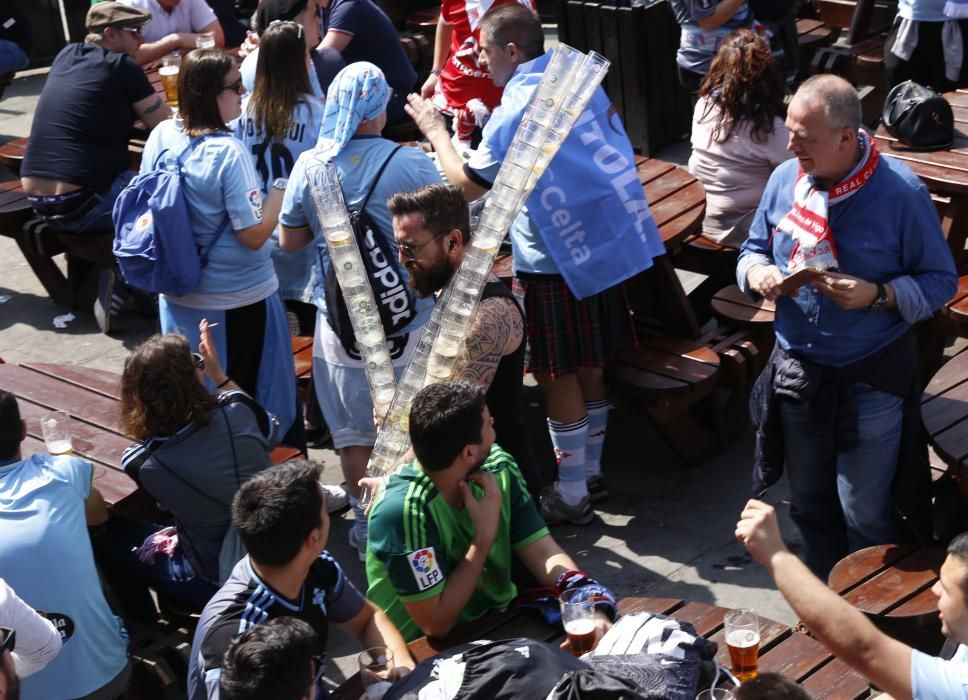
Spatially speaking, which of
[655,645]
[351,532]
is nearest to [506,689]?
[655,645]

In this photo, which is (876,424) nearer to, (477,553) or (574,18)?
(477,553)

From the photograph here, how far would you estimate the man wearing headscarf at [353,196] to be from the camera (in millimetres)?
4789

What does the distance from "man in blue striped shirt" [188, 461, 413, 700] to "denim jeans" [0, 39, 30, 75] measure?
25.5ft

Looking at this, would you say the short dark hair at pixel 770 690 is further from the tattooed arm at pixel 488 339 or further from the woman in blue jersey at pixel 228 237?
the woman in blue jersey at pixel 228 237

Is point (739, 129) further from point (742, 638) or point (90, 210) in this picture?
point (90, 210)

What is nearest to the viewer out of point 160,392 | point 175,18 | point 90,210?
point 160,392

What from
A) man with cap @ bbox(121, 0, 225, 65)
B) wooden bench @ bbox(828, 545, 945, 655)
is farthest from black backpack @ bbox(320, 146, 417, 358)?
man with cap @ bbox(121, 0, 225, 65)

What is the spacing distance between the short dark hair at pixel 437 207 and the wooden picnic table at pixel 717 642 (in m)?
1.33

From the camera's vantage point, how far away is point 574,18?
894cm

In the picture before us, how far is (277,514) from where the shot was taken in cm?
347

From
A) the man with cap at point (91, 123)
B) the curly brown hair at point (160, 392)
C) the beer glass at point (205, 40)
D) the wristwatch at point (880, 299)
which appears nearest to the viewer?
the wristwatch at point (880, 299)

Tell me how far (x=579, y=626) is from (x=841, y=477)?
4.86ft

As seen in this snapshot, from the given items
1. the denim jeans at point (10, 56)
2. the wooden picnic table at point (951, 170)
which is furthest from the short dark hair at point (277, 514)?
the denim jeans at point (10, 56)

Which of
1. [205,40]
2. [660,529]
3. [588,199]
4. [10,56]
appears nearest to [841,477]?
[660,529]
